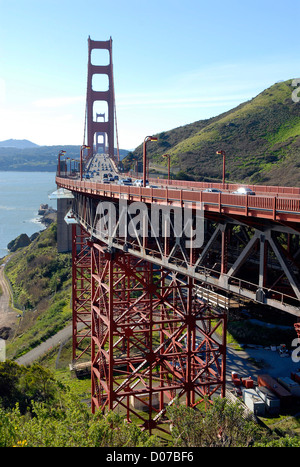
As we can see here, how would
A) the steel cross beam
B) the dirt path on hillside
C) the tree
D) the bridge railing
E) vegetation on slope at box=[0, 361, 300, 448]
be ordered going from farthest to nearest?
the dirt path on hillside
the tree
vegetation on slope at box=[0, 361, 300, 448]
the steel cross beam
the bridge railing

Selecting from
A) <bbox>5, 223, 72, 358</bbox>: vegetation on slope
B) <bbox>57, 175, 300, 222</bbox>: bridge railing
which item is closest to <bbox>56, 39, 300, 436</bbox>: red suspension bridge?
<bbox>57, 175, 300, 222</bbox>: bridge railing

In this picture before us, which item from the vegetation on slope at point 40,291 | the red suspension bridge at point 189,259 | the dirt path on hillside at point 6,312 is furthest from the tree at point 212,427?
the dirt path on hillside at point 6,312

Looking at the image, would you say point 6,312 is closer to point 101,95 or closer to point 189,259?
point 189,259

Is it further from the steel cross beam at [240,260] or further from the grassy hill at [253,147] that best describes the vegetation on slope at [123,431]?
the grassy hill at [253,147]

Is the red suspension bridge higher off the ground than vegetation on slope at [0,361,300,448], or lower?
higher

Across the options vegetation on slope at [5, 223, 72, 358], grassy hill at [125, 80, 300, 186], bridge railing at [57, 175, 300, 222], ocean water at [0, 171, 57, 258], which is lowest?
vegetation on slope at [5, 223, 72, 358]

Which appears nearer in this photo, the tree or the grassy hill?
→ the tree

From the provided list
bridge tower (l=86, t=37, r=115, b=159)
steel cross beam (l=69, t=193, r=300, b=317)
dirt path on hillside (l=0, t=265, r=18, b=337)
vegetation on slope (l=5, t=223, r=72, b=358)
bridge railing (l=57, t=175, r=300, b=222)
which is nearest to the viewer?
bridge railing (l=57, t=175, r=300, b=222)

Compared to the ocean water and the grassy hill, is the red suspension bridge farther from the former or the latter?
the ocean water

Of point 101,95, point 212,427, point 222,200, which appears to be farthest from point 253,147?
point 212,427
